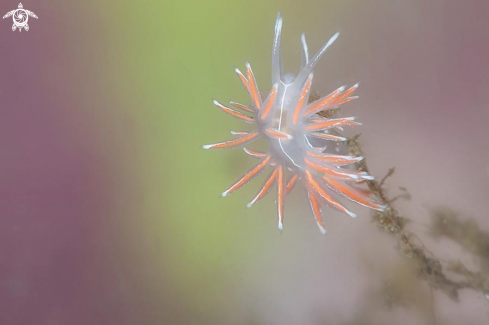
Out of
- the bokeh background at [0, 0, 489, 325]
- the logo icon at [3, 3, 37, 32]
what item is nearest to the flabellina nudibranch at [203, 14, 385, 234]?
the bokeh background at [0, 0, 489, 325]

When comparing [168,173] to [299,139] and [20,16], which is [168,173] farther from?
[20,16]

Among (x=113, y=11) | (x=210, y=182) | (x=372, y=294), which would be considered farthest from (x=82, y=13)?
(x=372, y=294)

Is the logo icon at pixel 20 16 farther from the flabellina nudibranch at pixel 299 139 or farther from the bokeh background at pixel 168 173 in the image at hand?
the flabellina nudibranch at pixel 299 139

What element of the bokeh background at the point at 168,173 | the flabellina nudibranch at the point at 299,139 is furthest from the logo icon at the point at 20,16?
the flabellina nudibranch at the point at 299,139

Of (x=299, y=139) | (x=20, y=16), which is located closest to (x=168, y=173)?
(x=299, y=139)

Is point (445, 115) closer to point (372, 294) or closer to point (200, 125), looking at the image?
point (372, 294)
